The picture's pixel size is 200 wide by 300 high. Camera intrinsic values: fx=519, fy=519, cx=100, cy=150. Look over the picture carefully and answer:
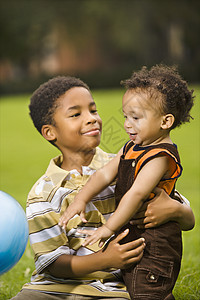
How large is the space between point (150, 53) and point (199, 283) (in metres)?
40.4

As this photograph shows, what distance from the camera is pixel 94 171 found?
3037 mm

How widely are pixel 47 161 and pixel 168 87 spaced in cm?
964

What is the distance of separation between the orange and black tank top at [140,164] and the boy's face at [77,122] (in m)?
0.33

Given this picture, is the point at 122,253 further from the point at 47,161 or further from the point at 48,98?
the point at 47,161

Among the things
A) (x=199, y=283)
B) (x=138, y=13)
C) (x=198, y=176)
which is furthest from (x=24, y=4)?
(x=199, y=283)

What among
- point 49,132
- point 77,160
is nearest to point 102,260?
point 77,160

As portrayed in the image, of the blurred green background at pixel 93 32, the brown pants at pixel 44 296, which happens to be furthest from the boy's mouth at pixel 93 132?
the blurred green background at pixel 93 32

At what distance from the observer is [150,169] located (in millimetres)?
2492

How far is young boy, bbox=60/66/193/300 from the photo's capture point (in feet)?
8.19

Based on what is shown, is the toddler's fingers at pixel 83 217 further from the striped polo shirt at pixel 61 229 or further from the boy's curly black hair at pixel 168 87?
the boy's curly black hair at pixel 168 87

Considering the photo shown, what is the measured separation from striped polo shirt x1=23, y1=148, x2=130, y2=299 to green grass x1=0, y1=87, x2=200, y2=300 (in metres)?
→ 0.31

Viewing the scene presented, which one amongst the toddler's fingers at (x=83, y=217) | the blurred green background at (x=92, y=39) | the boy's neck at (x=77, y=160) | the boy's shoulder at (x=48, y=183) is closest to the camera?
the toddler's fingers at (x=83, y=217)

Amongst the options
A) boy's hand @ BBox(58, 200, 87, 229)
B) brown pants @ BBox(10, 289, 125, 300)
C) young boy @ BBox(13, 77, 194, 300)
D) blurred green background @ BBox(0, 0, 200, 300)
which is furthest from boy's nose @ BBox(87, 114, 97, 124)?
blurred green background @ BBox(0, 0, 200, 300)

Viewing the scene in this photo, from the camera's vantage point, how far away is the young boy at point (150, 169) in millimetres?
2496
